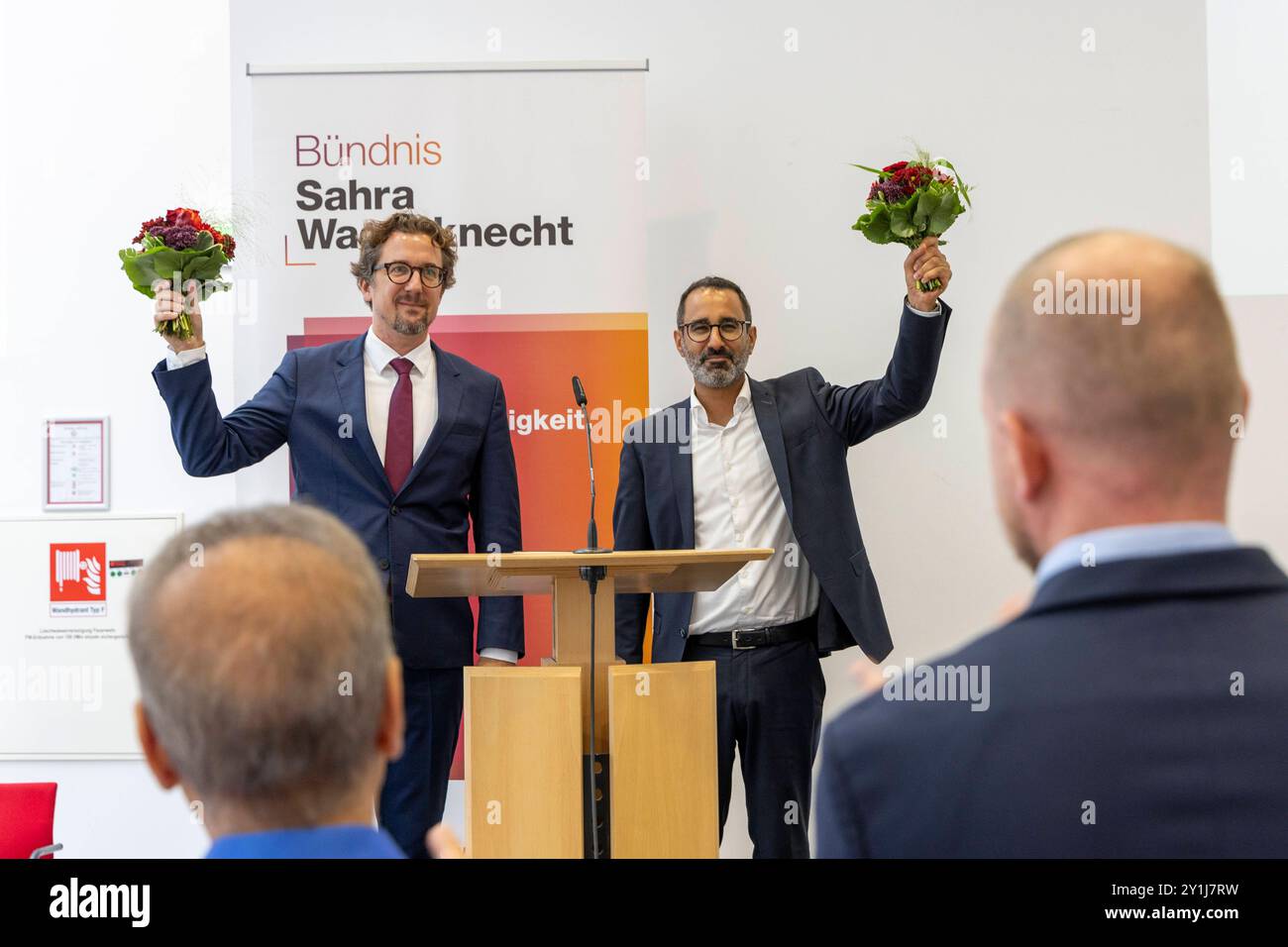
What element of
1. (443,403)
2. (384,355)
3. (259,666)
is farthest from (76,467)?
(259,666)

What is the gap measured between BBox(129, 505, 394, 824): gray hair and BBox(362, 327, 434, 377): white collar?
9.81 ft

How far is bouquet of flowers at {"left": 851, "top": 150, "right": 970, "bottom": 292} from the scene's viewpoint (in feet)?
13.5

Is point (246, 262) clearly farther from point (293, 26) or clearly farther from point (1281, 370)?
point (1281, 370)

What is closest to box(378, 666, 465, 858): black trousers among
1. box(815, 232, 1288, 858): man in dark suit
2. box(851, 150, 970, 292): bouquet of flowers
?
box(851, 150, 970, 292): bouquet of flowers

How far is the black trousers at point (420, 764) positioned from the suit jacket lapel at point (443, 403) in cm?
63

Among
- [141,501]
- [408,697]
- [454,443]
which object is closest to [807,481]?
[454,443]

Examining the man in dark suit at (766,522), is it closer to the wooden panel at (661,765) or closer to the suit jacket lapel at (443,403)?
the suit jacket lapel at (443,403)

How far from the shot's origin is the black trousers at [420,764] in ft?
12.5

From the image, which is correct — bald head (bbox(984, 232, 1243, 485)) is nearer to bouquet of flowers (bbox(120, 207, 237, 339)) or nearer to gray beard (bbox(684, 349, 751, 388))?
gray beard (bbox(684, 349, 751, 388))

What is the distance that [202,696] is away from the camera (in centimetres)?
116

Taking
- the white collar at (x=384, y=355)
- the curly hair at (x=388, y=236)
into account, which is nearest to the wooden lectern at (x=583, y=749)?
the white collar at (x=384, y=355)

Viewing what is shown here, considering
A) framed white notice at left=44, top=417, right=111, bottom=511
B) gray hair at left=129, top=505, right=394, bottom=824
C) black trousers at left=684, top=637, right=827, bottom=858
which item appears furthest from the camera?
framed white notice at left=44, top=417, right=111, bottom=511
